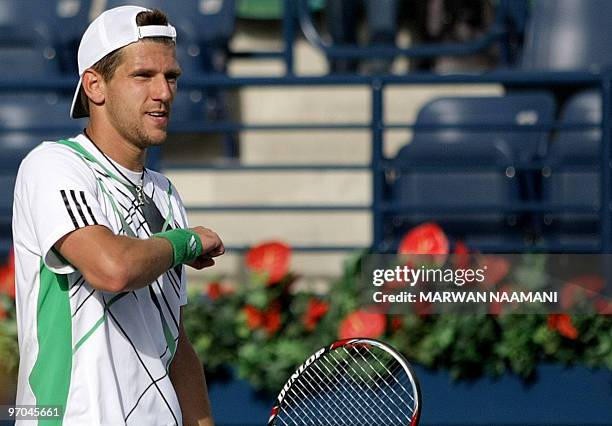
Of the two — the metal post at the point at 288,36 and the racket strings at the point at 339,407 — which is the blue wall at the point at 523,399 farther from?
the metal post at the point at 288,36

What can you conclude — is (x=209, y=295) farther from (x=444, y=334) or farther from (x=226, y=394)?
(x=444, y=334)

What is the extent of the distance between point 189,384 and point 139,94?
0.67 metres

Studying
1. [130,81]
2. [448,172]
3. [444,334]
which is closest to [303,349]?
[444,334]

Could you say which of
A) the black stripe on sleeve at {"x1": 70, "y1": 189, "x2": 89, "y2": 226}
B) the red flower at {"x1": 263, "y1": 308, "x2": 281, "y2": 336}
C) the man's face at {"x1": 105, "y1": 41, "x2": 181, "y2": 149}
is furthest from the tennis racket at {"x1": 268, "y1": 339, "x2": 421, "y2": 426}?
the black stripe on sleeve at {"x1": 70, "y1": 189, "x2": 89, "y2": 226}

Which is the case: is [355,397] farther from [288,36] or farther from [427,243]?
[288,36]

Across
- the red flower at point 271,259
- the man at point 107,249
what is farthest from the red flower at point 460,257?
the man at point 107,249

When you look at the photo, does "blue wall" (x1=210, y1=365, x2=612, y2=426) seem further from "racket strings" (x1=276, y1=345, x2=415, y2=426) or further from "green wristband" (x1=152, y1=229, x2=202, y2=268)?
"green wristband" (x1=152, y1=229, x2=202, y2=268)

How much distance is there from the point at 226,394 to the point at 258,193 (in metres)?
1.17

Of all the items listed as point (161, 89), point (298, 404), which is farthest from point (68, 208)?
point (298, 404)

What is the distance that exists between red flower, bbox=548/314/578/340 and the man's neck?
9.05 feet

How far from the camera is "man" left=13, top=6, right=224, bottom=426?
2.46 m

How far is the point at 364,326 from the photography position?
5066mm

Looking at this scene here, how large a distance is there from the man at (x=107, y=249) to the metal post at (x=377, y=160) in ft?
8.56

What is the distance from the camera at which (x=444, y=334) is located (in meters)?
5.06
